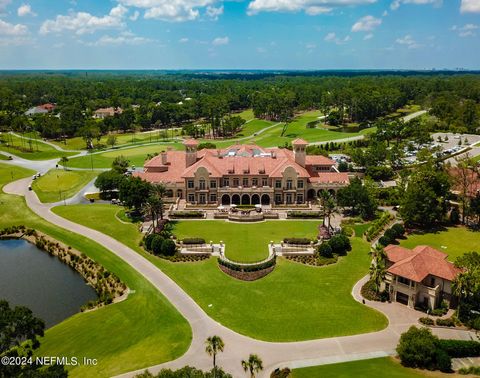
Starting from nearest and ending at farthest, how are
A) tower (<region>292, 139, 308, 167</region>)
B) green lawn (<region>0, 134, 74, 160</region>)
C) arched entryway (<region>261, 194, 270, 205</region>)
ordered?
arched entryway (<region>261, 194, 270, 205</region>) < tower (<region>292, 139, 308, 167</region>) < green lawn (<region>0, 134, 74, 160</region>)

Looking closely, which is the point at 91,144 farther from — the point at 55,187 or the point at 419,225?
the point at 419,225

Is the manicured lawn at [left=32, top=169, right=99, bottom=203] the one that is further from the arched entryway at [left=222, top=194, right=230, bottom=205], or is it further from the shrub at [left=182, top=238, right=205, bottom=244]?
the shrub at [left=182, top=238, right=205, bottom=244]

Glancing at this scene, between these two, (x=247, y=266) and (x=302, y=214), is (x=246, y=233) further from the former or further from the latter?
(x=247, y=266)

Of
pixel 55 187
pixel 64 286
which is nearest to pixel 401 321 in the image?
pixel 64 286

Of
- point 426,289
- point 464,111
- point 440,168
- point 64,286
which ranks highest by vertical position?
point 464,111

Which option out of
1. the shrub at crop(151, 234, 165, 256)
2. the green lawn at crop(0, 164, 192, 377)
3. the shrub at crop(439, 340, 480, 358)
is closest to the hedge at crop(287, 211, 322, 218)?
the shrub at crop(151, 234, 165, 256)

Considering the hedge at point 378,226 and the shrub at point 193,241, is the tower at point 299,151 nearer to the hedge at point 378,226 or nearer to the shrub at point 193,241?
the hedge at point 378,226
